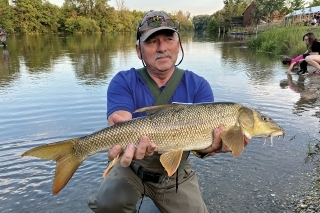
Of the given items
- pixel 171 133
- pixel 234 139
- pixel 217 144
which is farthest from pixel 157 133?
pixel 234 139

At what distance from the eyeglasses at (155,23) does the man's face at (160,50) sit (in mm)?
128

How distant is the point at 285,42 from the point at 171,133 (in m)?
22.5

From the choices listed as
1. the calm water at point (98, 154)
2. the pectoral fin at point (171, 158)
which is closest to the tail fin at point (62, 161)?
the pectoral fin at point (171, 158)

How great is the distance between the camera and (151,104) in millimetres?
3279

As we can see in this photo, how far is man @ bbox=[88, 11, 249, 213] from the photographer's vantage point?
3.13m

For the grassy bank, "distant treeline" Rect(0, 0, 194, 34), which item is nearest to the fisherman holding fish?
the grassy bank

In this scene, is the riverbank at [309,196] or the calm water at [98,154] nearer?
the riverbank at [309,196]

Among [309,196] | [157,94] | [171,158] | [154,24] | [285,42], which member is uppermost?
[285,42]

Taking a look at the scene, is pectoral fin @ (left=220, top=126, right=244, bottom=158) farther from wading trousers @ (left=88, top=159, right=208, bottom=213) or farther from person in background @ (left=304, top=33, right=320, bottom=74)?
person in background @ (left=304, top=33, right=320, bottom=74)

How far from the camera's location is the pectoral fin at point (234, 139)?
268cm

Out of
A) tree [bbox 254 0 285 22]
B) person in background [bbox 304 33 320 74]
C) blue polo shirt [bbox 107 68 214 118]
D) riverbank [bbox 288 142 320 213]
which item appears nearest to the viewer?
blue polo shirt [bbox 107 68 214 118]

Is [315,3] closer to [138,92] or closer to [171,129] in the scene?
[138,92]

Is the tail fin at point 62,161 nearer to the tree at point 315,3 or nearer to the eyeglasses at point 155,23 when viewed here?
the eyeglasses at point 155,23

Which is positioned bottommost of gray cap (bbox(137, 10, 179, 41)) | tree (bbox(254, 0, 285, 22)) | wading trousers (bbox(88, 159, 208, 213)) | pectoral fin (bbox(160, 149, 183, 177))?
wading trousers (bbox(88, 159, 208, 213))
